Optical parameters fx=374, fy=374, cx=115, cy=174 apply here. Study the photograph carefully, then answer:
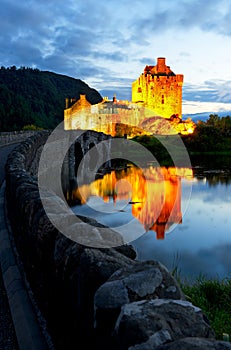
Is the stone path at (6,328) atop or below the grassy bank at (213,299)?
atop

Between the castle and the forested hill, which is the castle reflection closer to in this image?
the forested hill

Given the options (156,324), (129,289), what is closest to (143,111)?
(129,289)

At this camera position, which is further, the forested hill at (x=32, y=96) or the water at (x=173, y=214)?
the forested hill at (x=32, y=96)

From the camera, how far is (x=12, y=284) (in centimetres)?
320

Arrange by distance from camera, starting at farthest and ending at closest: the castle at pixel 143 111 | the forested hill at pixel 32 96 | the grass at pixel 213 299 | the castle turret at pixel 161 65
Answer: the castle turret at pixel 161 65 → the castle at pixel 143 111 → the forested hill at pixel 32 96 → the grass at pixel 213 299

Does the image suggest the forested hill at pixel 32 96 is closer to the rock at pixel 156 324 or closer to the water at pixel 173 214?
the water at pixel 173 214

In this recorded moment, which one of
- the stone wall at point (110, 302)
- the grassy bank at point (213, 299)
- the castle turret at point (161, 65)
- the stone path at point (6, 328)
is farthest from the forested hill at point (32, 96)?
the stone wall at point (110, 302)

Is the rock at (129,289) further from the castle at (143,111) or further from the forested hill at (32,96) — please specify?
the castle at (143,111)

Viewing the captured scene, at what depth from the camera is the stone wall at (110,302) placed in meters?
1.33

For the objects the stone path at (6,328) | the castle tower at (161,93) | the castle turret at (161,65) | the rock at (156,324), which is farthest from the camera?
the castle turret at (161,65)

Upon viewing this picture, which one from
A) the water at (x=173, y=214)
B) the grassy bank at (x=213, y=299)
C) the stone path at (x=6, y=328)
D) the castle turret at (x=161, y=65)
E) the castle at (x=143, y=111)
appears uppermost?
the castle turret at (x=161, y=65)

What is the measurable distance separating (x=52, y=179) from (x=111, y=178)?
8.59 meters

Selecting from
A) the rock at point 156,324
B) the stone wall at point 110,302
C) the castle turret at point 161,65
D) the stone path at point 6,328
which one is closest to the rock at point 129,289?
the stone wall at point 110,302

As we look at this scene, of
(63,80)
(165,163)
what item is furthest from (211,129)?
(63,80)
